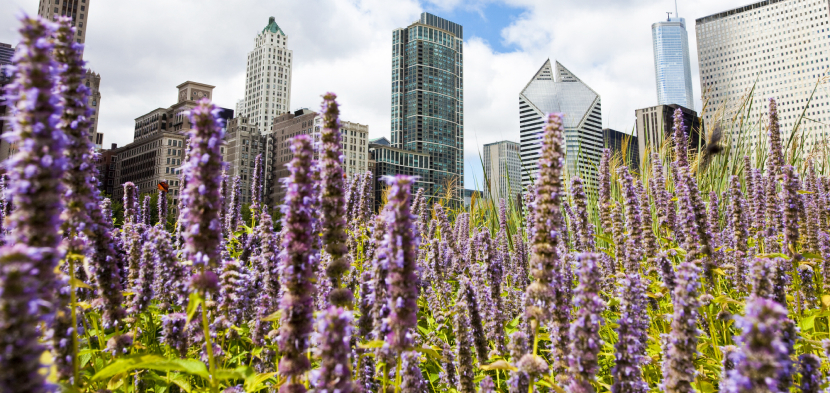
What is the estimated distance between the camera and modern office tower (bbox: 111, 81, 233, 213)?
14175cm

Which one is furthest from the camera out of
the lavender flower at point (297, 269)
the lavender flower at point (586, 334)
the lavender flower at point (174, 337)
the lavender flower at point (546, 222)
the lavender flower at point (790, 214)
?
the lavender flower at point (790, 214)

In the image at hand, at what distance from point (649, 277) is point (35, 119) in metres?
5.14

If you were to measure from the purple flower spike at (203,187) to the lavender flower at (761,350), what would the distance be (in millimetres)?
2537

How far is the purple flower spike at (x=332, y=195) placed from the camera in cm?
272

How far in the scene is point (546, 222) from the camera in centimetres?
251

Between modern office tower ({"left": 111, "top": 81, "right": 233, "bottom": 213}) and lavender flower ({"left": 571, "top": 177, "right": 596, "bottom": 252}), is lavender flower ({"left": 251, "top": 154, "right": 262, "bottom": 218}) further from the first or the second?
modern office tower ({"left": 111, "top": 81, "right": 233, "bottom": 213})

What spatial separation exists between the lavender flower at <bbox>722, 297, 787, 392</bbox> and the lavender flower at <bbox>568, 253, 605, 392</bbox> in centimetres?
69

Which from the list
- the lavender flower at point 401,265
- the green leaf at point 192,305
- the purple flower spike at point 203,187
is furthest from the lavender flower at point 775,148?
the green leaf at point 192,305

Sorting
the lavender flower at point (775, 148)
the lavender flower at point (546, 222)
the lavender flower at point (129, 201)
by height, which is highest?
the lavender flower at point (775, 148)

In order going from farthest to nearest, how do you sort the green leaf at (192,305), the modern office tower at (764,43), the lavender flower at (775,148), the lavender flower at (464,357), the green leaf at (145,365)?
1. the modern office tower at (764,43)
2. the lavender flower at (775,148)
3. the lavender flower at (464,357)
4. the green leaf at (192,305)
5. the green leaf at (145,365)

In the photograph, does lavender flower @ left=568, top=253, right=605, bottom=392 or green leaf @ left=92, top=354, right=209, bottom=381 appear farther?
lavender flower @ left=568, top=253, right=605, bottom=392

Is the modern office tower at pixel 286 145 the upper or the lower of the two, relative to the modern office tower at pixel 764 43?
upper

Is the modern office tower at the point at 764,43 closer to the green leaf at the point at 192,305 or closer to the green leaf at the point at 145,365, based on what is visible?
the green leaf at the point at 192,305

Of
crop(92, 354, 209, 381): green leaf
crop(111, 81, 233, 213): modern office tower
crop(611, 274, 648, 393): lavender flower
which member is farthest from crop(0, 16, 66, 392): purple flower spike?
crop(111, 81, 233, 213): modern office tower
